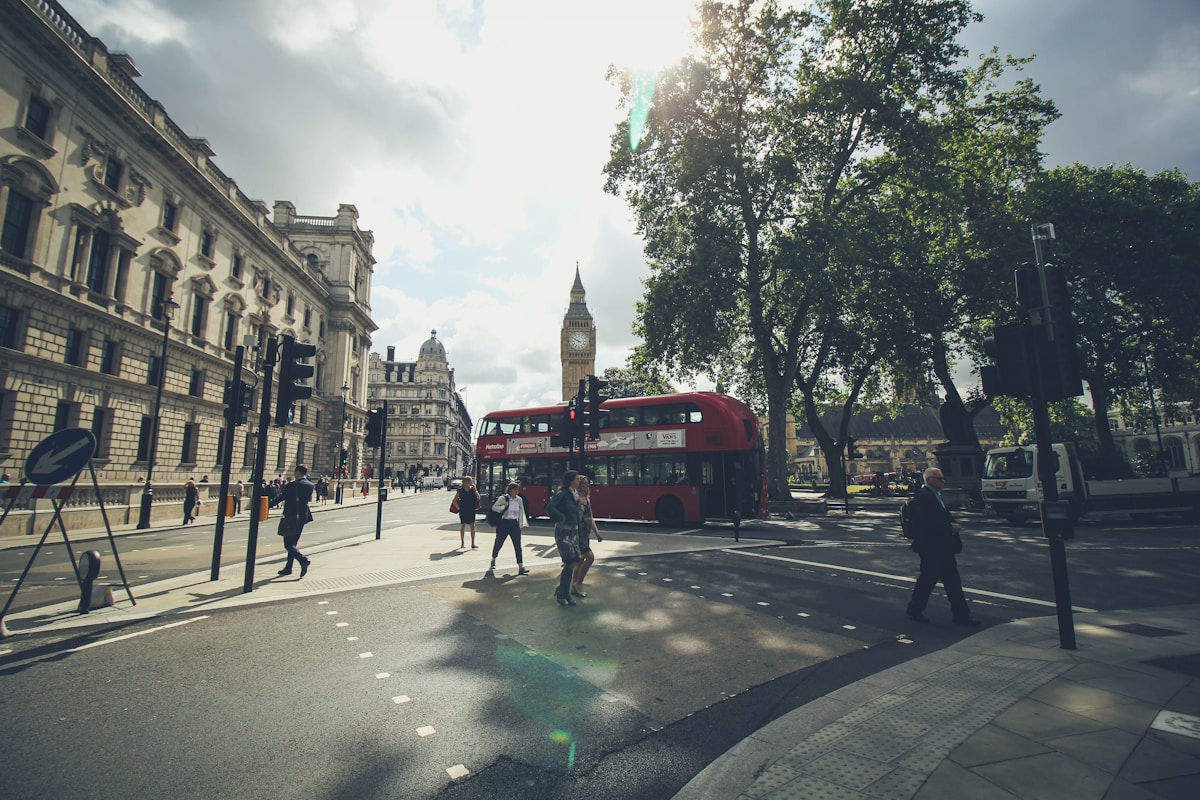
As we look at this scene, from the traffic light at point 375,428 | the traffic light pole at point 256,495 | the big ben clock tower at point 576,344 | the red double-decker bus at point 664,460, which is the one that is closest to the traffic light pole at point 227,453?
the traffic light pole at point 256,495

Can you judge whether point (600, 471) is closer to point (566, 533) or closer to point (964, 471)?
point (566, 533)

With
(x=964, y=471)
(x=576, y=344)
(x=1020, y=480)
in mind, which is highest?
(x=576, y=344)

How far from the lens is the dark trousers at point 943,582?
6.12 m

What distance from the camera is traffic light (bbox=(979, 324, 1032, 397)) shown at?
5.60 meters

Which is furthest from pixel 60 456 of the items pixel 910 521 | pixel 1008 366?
pixel 1008 366

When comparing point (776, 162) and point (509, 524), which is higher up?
point (776, 162)

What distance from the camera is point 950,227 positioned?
1033 inches

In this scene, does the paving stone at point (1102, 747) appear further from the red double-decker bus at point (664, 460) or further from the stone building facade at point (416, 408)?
the stone building facade at point (416, 408)

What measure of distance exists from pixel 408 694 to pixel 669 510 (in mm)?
14203

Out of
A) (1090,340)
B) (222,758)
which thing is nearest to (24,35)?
(222,758)

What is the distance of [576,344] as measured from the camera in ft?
343

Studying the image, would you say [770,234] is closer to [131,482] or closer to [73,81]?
[73,81]

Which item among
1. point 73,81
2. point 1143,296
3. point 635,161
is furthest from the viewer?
point 635,161

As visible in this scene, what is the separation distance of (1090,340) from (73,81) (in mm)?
43453
